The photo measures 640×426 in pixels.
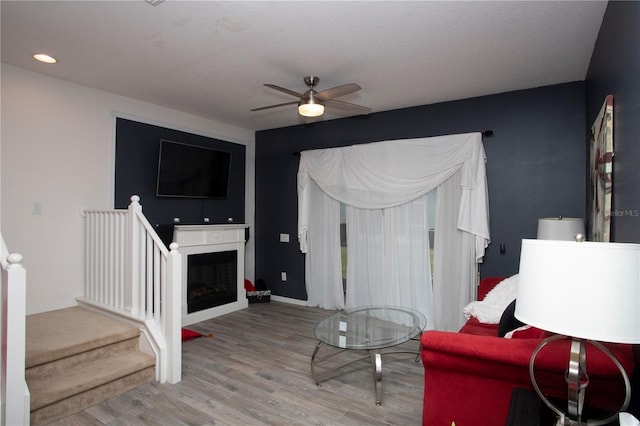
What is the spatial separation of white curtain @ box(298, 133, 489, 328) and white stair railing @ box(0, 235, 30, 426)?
3322 millimetres

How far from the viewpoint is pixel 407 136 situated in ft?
14.0

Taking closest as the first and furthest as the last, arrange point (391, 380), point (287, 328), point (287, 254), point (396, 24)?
point (396, 24) → point (391, 380) → point (287, 328) → point (287, 254)

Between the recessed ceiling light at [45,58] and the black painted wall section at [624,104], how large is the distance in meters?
3.89

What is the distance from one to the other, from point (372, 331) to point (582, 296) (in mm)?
1996

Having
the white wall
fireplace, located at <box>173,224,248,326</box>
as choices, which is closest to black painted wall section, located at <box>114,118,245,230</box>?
the white wall

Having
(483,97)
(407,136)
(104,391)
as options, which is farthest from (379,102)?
(104,391)

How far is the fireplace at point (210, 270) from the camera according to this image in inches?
167

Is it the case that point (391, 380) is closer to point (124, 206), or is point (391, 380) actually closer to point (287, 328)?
point (287, 328)

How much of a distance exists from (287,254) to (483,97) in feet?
10.8

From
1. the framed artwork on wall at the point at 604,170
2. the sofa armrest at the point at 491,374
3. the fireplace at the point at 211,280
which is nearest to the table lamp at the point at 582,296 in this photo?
the sofa armrest at the point at 491,374

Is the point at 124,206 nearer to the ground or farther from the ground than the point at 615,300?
farther from the ground

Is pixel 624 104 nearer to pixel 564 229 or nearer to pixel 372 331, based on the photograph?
pixel 564 229

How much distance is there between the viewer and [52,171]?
11.1 ft

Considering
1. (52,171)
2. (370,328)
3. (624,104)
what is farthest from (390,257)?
(52,171)
